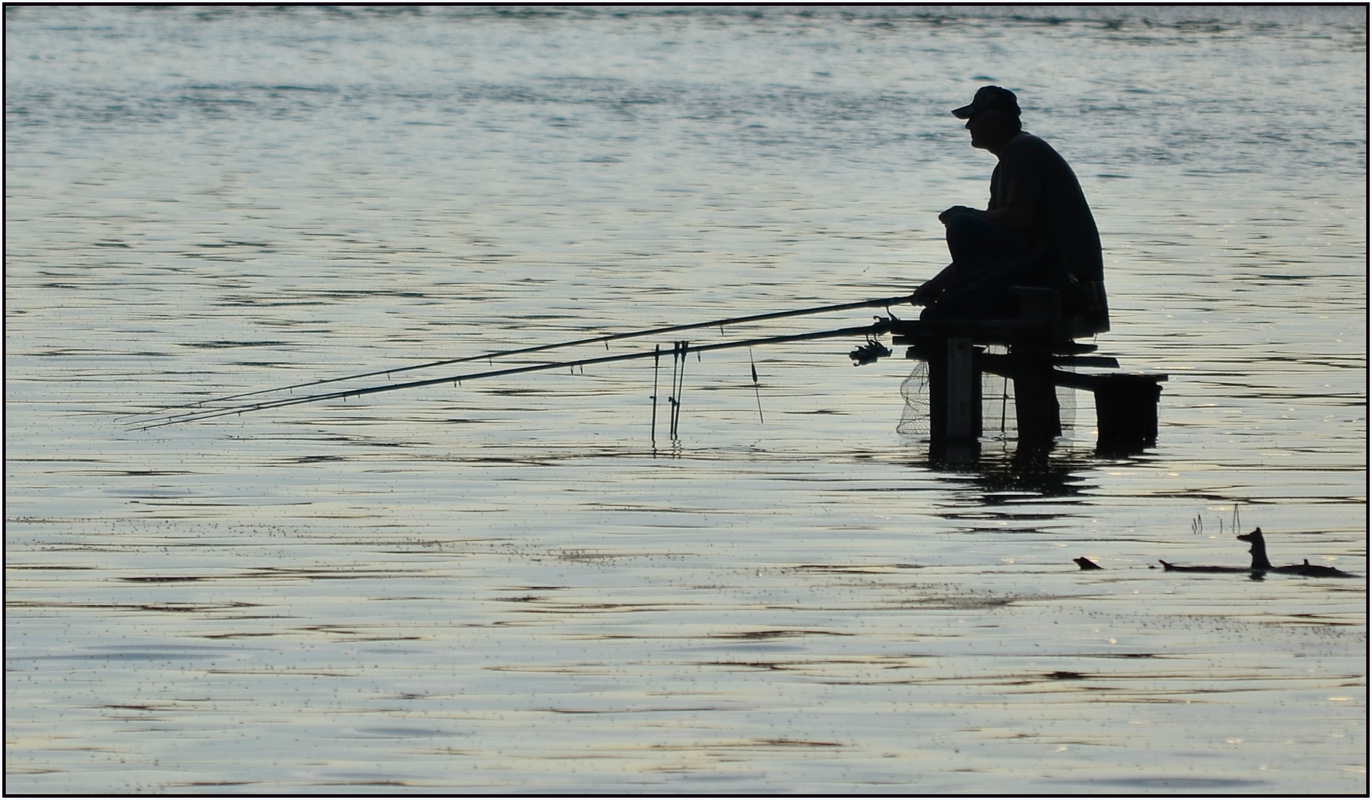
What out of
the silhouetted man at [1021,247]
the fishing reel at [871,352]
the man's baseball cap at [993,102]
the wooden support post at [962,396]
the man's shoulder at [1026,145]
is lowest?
the wooden support post at [962,396]

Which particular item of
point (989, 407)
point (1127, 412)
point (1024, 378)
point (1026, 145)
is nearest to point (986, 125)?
point (1026, 145)

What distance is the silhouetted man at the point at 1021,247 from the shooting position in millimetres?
9266

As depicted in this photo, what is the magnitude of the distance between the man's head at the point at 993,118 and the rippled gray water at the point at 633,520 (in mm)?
1226

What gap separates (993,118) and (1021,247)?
54 centimetres

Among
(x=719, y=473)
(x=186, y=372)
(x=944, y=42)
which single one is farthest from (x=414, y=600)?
(x=944, y=42)

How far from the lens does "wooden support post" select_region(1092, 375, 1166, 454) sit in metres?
9.48

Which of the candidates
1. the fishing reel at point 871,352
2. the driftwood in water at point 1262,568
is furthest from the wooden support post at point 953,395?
the driftwood in water at point 1262,568

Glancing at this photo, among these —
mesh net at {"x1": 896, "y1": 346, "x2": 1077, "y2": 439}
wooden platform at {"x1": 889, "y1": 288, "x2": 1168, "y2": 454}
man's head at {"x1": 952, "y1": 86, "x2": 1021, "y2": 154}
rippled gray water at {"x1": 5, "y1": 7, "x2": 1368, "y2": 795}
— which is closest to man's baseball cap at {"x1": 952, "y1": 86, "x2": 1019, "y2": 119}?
man's head at {"x1": 952, "y1": 86, "x2": 1021, "y2": 154}

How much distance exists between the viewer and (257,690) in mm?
5508

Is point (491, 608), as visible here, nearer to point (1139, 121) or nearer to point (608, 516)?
point (608, 516)

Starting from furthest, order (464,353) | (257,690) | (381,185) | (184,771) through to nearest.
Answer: (381,185) < (464,353) < (257,690) < (184,771)

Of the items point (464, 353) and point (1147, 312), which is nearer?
point (464, 353)

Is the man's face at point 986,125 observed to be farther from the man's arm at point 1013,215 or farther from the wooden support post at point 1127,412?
the wooden support post at point 1127,412

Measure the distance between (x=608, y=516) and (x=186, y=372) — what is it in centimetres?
393
